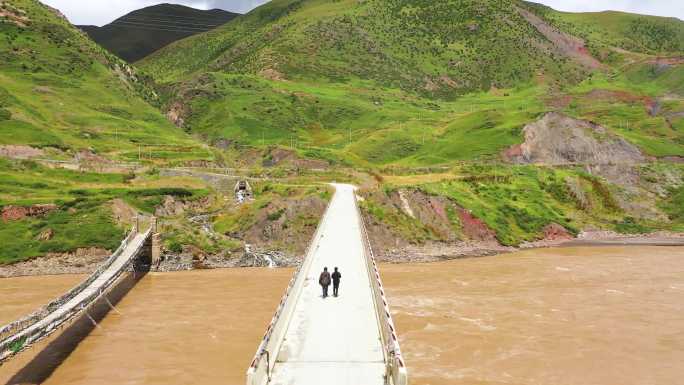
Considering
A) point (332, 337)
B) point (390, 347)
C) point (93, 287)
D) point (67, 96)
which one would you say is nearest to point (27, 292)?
point (93, 287)

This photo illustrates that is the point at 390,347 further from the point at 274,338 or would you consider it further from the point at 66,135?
the point at 66,135

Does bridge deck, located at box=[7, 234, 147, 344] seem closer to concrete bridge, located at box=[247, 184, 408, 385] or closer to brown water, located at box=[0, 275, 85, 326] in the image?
brown water, located at box=[0, 275, 85, 326]

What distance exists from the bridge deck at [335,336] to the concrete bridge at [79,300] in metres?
11.3

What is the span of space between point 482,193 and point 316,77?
125 metres

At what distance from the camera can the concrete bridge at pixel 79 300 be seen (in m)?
22.2

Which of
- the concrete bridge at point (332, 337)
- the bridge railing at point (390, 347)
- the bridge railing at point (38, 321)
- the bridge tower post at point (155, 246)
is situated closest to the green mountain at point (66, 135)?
the bridge tower post at point (155, 246)

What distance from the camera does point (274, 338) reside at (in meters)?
16.6

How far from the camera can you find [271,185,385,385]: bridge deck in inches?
610

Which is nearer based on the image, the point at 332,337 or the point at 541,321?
the point at 332,337

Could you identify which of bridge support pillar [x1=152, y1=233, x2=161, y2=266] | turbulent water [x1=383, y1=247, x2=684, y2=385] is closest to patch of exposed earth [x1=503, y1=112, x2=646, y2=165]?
turbulent water [x1=383, y1=247, x2=684, y2=385]

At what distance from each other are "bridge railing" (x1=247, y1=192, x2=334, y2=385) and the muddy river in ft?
16.8

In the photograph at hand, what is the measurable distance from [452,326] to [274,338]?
1722 cm

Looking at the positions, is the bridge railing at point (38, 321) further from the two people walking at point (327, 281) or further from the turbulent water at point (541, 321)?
the turbulent water at point (541, 321)

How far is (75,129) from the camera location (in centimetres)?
9981
